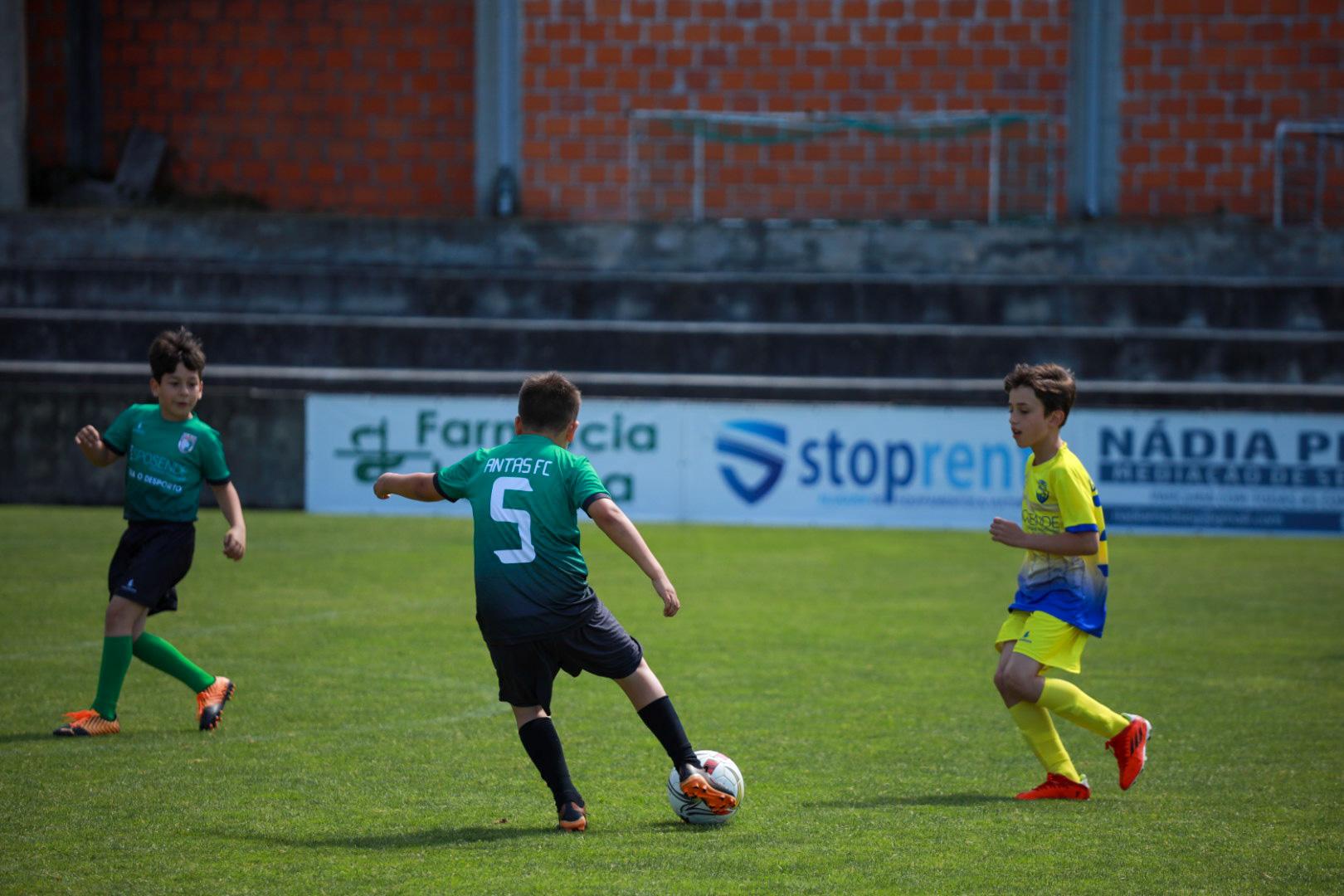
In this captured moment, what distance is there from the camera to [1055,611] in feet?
19.7

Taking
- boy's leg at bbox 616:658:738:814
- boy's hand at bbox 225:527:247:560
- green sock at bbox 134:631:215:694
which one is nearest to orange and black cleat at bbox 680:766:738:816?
boy's leg at bbox 616:658:738:814

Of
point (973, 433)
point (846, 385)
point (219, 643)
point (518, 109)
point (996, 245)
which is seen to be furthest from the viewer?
point (518, 109)

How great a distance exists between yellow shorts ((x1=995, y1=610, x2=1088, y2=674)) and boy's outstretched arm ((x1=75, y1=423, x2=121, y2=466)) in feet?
13.7

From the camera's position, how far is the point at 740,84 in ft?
74.8

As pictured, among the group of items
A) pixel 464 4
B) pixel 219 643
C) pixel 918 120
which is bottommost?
pixel 219 643

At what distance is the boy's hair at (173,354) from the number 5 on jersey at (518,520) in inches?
93.1

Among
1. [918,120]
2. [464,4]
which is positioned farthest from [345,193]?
[918,120]

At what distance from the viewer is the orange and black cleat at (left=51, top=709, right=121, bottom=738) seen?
22.3ft

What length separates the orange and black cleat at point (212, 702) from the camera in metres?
6.99

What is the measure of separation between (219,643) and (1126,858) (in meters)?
6.14

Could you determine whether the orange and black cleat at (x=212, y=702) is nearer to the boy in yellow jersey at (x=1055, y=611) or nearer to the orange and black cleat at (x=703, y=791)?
the orange and black cleat at (x=703, y=791)

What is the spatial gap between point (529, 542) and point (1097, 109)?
18.9m

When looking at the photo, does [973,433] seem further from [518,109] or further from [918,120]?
[518,109]

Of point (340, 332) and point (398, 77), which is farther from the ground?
point (398, 77)
